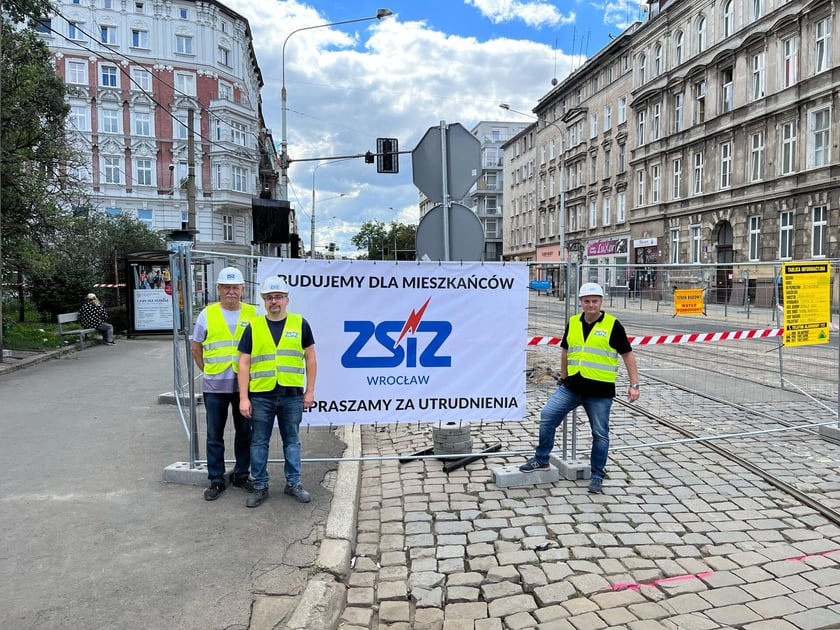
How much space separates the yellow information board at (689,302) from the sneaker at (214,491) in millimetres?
5332

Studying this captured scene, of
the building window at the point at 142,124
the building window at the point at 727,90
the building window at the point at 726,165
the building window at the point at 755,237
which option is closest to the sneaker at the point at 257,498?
the building window at the point at 755,237

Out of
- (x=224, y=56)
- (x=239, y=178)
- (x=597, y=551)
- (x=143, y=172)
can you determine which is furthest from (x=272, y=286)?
(x=224, y=56)

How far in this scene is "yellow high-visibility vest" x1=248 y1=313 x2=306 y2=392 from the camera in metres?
4.59

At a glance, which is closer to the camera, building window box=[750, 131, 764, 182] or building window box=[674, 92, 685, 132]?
building window box=[750, 131, 764, 182]

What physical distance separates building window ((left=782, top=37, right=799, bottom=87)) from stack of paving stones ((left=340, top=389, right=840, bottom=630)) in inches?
1088

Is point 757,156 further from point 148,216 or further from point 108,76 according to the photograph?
point 108,76

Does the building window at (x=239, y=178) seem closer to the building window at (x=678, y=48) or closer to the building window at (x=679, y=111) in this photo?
the building window at (x=679, y=111)

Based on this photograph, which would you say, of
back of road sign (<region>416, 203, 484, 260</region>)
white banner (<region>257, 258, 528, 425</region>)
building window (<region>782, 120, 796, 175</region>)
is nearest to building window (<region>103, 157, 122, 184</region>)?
building window (<region>782, 120, 796, 175</region>)

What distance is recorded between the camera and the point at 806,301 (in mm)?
6754

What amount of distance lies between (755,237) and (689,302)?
87.3 feet

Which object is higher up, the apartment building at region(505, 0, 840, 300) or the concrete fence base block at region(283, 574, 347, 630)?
the apartment building at region(505, 0, 840, 300)

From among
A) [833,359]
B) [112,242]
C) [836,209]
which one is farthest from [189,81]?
[833,359]

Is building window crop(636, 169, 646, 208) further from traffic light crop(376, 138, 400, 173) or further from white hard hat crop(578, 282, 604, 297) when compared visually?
white hard hat crop(578, 282, 604, 297)

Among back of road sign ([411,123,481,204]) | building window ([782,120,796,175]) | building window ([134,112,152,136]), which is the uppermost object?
building window ([134,112,152,136])
